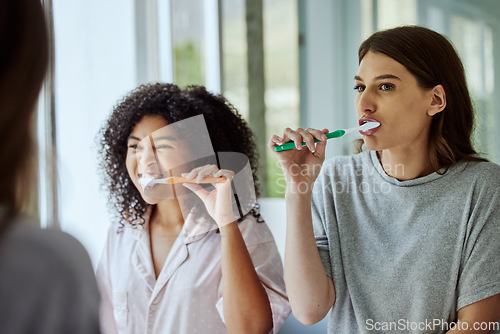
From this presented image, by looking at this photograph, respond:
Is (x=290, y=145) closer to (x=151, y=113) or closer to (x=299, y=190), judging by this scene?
(x=299, y=190)

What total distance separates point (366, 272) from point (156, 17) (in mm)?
1547

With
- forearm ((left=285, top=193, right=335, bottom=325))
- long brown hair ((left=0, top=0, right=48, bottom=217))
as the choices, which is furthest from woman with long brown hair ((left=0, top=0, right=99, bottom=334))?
forearm ((left=285, top=193, right=335, bottom=325))

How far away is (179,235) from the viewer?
1.06m

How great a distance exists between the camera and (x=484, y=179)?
0.87 metres

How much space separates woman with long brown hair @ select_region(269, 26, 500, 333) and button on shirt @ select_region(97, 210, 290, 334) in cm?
11

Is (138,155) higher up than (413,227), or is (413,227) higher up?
(138,155)

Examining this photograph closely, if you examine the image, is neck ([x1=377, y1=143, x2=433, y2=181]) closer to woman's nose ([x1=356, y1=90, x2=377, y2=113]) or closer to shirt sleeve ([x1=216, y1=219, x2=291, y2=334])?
woman's nose ([x1=356, y1=90, x2=377, y2=113])

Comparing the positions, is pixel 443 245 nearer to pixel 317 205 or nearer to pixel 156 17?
pixel 317 205

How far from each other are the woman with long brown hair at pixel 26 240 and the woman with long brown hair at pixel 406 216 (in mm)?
544

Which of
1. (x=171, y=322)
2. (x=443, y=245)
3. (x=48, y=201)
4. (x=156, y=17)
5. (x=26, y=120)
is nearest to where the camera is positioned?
(x=26, y=120)

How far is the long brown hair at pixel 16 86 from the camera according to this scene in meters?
0.38

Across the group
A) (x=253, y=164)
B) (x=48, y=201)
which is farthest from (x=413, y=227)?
(x=48, y=201)

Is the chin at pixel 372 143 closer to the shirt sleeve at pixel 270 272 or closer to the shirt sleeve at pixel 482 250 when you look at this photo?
the shirt sleeve at pixel 482 250

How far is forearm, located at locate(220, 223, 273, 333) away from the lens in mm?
932
